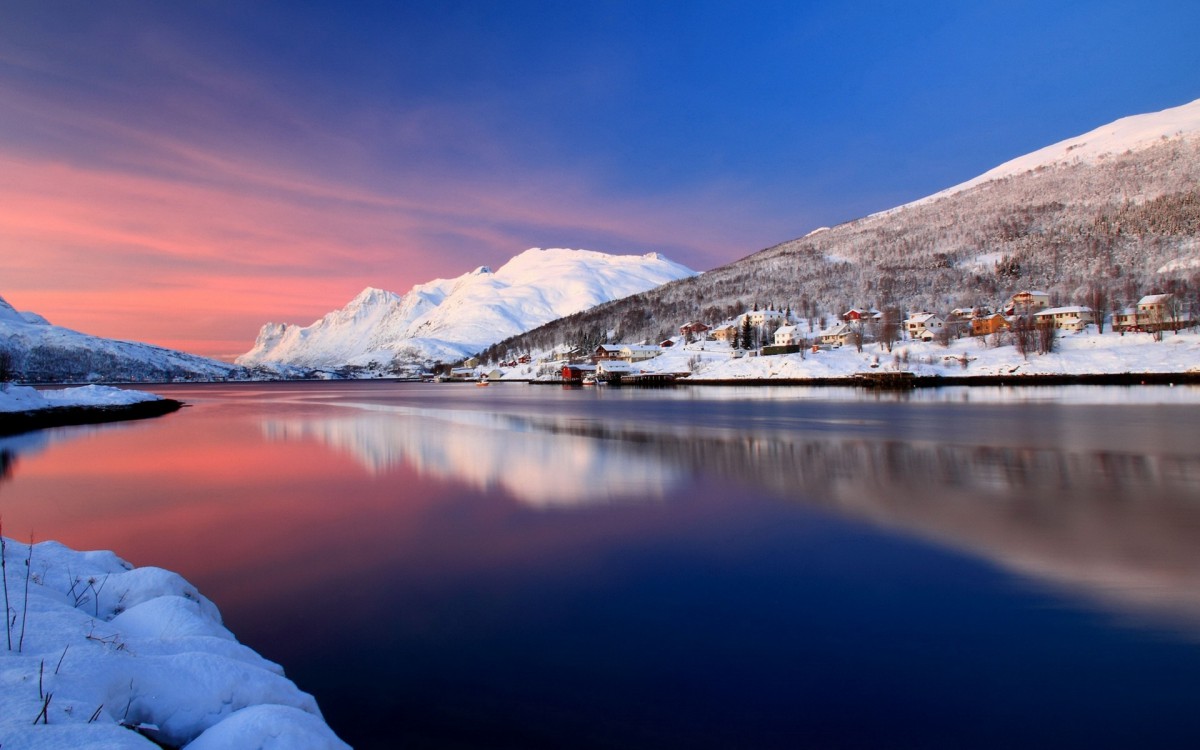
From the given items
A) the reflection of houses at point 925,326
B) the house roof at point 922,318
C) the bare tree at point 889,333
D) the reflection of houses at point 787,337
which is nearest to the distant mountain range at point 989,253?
the house roof at point 922,318

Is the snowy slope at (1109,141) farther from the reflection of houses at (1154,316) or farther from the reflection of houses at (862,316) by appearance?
the reflection of houses at (862,316)

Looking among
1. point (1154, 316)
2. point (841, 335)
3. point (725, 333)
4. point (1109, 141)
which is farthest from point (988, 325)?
point (1109, 141)

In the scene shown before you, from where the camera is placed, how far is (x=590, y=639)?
5684 mm

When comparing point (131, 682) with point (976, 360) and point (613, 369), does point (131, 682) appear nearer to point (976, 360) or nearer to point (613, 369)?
point (976, 360)

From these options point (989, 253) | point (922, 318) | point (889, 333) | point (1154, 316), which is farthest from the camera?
point (989, 253)

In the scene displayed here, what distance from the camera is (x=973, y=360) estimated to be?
61.3 m

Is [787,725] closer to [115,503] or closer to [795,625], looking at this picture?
[795,625]

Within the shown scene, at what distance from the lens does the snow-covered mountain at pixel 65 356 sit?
155375 millimetres

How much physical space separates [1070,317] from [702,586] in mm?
79193

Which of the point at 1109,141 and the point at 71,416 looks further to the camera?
the point at 1109,141

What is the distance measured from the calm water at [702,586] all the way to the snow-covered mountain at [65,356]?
18490 cm

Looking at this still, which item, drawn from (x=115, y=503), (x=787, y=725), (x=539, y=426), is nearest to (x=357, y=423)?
(x=539, y=426)

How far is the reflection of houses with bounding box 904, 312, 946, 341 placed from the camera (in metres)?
74.2

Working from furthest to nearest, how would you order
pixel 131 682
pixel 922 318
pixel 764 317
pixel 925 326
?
pixel 764 317
pixel 922 318
pixel 925 326
pixel 131 682
